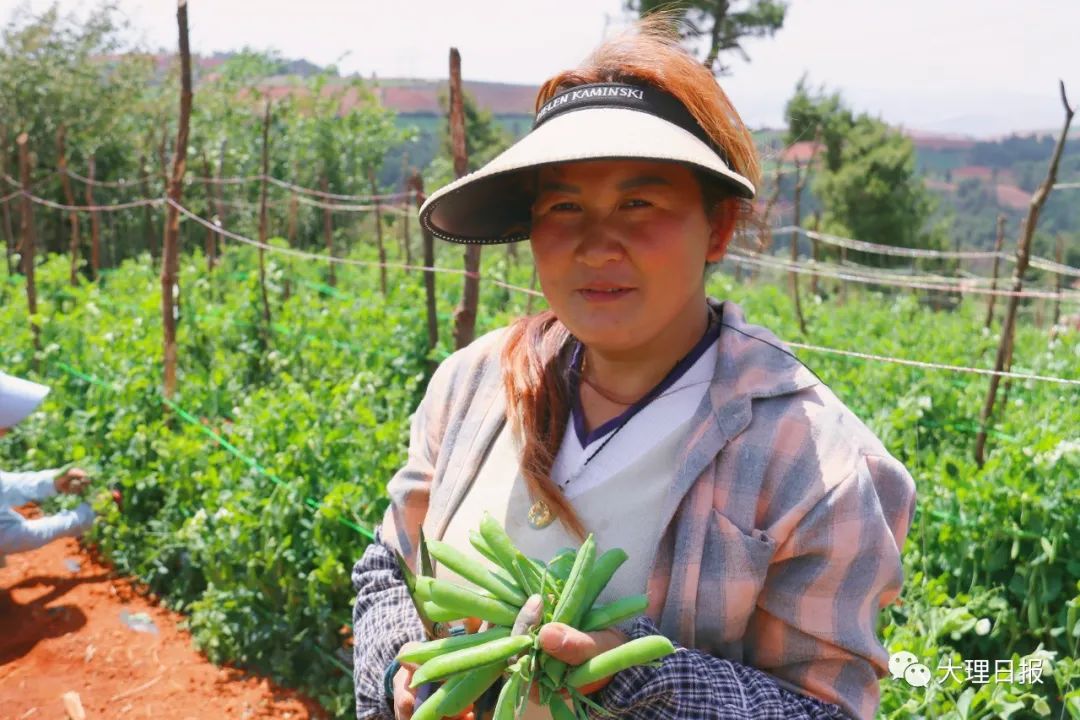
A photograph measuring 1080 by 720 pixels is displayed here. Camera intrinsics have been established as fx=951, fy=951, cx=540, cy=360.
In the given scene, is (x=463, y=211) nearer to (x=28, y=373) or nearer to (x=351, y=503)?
(x=351, y=503)

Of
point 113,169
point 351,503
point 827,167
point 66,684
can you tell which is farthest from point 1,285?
point 827,167

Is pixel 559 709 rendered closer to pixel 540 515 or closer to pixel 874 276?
pixel 540 515

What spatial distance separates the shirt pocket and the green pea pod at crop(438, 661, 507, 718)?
0.29 metres

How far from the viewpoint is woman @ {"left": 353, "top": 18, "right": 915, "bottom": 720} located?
1261 mm

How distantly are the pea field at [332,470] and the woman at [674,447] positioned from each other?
1321 mm

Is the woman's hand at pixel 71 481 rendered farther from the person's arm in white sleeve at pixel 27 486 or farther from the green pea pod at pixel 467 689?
the green pea pod at pixel 467 689

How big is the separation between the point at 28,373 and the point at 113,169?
10696mm

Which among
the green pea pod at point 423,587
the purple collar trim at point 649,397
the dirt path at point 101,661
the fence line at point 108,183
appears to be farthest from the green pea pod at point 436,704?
the fence line at point 108,183

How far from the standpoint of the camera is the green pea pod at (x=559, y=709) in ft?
3.84

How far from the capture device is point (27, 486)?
14.9ft

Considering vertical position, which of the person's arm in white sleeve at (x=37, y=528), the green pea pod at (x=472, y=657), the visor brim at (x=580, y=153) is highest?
the visor brim at (x=580, y=153)

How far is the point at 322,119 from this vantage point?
1717cm

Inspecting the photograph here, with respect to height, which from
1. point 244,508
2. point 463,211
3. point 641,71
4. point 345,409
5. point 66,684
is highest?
point 641,71

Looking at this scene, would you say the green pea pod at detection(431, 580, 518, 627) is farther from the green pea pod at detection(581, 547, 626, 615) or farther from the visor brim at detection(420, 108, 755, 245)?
the visor brim at detection(420, 108, 755, 245)
